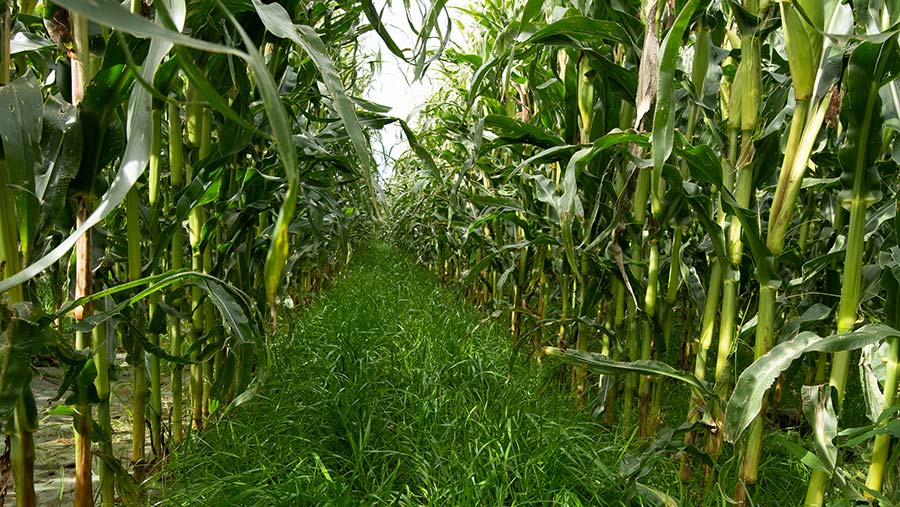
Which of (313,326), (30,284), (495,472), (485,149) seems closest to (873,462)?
(495,472)

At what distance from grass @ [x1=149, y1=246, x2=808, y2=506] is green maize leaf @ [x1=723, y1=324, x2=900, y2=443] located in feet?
1.07

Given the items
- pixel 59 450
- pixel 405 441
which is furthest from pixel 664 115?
pixel 59 450

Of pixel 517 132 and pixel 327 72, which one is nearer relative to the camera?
pixel 327 72

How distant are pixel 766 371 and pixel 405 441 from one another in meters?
0.97

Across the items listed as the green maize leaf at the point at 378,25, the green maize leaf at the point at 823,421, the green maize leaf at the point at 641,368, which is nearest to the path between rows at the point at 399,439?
the green maize leaf at the point at 641,368

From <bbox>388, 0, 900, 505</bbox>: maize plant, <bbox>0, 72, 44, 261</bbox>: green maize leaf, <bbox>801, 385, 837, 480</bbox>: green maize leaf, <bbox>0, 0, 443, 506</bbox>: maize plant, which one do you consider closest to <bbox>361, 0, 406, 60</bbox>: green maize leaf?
<bbox>0, 0, 443, 506</bbox>: maize plant

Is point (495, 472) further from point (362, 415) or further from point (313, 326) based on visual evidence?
point (313, 326)

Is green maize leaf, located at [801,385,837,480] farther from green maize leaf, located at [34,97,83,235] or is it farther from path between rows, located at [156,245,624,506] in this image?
green maize leaf, located at [34,97,83,235]

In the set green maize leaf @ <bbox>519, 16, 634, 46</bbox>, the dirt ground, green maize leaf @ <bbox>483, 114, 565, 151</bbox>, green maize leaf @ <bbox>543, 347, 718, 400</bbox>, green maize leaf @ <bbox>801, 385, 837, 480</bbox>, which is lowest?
the dirt ground

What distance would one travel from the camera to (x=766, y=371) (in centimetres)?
80

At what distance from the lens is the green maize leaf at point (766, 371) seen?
2.54 feet

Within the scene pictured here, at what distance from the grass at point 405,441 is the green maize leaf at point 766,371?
0.33 m

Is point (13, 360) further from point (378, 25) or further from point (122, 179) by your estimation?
point (378, 25)

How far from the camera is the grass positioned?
1.27 metres
